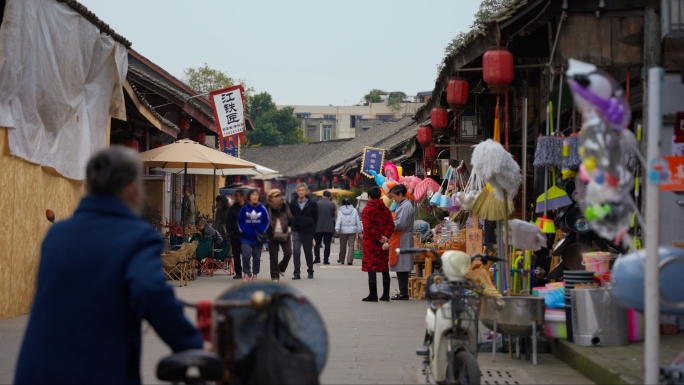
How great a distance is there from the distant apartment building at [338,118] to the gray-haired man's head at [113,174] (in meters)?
85.1

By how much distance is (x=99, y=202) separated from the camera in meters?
3.54

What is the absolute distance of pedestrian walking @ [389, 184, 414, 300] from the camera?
1371 centimetres

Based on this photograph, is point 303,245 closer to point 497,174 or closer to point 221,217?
point 221,217

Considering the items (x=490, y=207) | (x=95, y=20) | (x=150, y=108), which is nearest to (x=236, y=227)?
(x=150, y=108)

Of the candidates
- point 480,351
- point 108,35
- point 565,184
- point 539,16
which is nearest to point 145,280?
point 480,351

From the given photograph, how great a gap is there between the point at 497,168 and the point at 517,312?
1615 millimetres

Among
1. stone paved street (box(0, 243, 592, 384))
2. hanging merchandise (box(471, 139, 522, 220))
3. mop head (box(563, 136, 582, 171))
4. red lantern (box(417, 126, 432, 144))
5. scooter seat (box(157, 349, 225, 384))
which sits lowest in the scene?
stone paved street (box(0, 243, 592, 384))

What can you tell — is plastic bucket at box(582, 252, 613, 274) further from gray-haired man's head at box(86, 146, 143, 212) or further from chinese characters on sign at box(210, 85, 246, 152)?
chinese characters on sign at box(210, 85, 246, 152)

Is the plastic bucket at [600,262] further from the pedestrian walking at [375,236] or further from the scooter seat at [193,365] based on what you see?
the scooter seat at [193,365]

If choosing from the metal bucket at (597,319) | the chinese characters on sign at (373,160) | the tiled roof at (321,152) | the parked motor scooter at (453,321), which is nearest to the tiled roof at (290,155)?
the tiled roof at (321,152)

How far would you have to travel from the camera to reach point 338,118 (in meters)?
96.1

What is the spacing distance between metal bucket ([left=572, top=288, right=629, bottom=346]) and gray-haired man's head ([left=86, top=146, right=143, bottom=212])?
5.54 metres

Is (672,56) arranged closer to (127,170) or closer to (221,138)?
(127,170)

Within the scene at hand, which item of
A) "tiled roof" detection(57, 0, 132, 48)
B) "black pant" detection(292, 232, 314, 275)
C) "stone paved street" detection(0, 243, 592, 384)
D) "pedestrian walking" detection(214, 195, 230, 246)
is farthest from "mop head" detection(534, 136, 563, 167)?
"pedestrian walking" detection(214, 195, 230, 246)
